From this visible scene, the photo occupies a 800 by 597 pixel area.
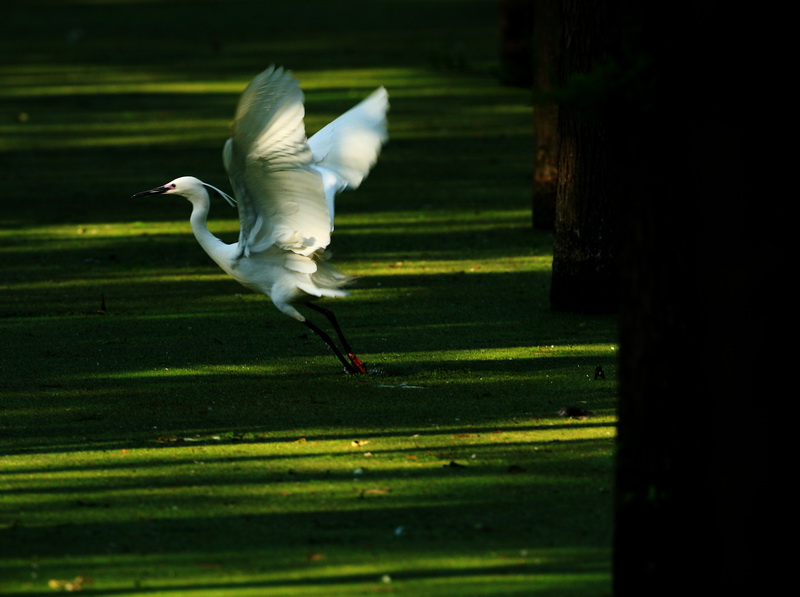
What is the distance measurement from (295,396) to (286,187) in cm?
87

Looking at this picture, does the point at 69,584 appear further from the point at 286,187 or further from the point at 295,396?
the point at 286,187

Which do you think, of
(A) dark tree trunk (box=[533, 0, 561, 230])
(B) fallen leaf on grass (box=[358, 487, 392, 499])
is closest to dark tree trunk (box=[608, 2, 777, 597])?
(B) fallen leaf on grass (box=[358, 487, 392, 499])

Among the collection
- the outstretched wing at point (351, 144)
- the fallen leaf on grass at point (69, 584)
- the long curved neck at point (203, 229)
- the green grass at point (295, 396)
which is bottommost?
the green grass at point (295, 396)

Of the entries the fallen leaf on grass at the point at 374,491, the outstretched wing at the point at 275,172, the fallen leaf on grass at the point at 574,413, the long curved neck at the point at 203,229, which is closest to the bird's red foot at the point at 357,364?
the outstretched wing at the point at 275,172

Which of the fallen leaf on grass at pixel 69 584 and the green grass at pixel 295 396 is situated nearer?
the fallen leaf on grass at pixel 69 584

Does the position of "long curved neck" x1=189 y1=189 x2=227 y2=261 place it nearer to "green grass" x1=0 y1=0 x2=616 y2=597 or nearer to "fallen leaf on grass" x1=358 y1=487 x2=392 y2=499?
"green grass" x1=0 y1=0 x2=616 y2=597

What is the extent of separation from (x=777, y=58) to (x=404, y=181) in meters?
8.16

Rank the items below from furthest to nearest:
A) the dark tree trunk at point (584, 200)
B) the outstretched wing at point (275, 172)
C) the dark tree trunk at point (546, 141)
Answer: the dark tree trunk at point (546, 141), the dark tree trunk at point (584, 200), the outstretched wing at point (275, 172)

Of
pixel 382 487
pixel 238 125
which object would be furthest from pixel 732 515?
pixel 238 125

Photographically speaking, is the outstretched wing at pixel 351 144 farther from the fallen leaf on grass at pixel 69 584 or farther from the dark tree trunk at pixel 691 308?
the dark tree trunk at pixel 691 308

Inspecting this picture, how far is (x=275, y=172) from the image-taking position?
18.3 ft

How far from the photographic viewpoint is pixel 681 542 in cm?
317

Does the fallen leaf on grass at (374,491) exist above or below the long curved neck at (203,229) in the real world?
below

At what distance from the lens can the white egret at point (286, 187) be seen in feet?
17.3
